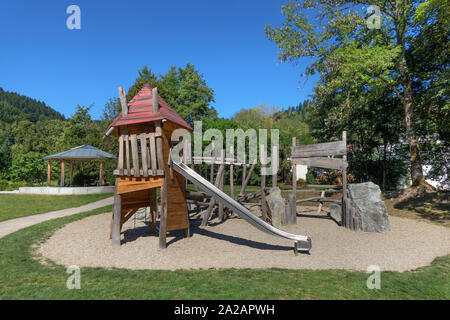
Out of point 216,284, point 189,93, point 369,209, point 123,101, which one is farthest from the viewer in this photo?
point 189,93

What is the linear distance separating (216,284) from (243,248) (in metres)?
2.69

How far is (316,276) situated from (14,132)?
96472 mm

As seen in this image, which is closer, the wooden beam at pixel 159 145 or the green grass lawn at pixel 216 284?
the green grass lawn at pixel 216 284

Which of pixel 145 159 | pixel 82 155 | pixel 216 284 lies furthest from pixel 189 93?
pixel 216 284

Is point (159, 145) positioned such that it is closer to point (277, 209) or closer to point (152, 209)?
point (152, 209)

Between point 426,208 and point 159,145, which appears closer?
point 159,145

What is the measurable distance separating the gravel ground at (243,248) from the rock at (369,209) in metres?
0.31

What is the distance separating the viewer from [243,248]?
7.13 metres

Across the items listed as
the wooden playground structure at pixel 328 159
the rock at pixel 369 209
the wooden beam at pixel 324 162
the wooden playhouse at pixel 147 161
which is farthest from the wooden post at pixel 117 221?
the rock at pixel 369 209

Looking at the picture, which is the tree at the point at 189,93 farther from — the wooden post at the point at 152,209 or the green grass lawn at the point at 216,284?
the green grass lawn at the point at 216,284

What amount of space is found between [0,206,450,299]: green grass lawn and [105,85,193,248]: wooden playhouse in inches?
88.0

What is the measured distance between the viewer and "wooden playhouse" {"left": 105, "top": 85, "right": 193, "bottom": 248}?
23.3 ft

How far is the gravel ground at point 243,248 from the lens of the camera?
5.87m

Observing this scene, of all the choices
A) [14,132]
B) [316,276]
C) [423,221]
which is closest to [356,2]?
[423,221]
